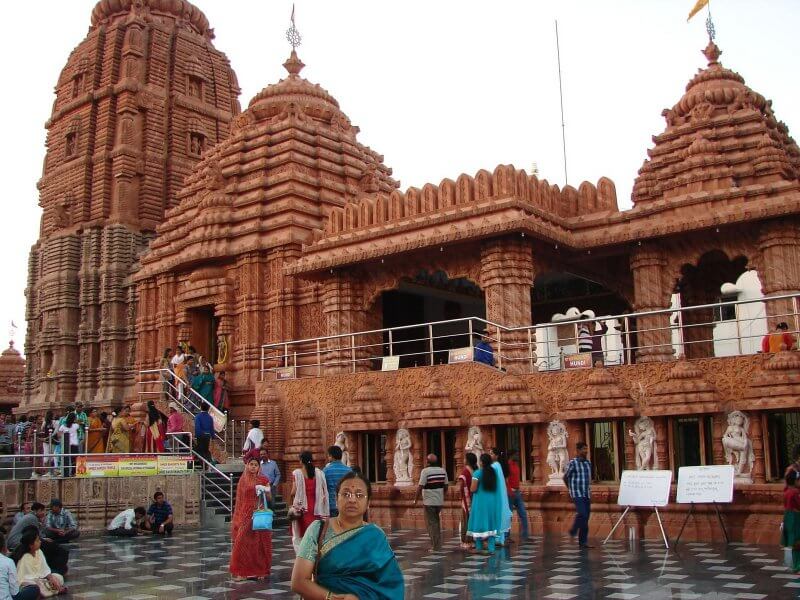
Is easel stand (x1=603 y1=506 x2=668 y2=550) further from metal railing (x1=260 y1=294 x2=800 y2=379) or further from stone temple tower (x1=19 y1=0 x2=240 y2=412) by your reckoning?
stone temple tower (x1=19 y1=0 x2=240 y2=412)

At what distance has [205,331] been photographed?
86.0ft

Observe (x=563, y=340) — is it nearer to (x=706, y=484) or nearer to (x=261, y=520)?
(x=706, y=484)

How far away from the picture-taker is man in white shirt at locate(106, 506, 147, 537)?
15555mm

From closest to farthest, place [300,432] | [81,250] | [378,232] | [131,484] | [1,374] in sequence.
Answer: [131,484] < [300,432] < [378,232] < [81,250] < [1,374]

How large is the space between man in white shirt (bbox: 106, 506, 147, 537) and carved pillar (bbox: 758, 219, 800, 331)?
12640 mm

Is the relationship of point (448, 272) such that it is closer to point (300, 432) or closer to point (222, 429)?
point (300, 432)

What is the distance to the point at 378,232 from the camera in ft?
64.8

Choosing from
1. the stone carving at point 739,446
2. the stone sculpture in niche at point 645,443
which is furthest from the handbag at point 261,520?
the stone carving at point 739,446

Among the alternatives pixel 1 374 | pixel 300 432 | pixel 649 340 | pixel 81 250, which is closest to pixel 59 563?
pixel 300 432

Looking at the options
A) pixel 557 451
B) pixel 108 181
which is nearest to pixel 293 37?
pixel 108 181

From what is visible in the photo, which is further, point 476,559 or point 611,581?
point 476,559

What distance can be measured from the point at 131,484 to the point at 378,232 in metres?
7.56

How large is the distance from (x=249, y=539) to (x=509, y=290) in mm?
8590

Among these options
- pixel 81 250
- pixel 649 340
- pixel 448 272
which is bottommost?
pixel 649 340
